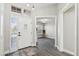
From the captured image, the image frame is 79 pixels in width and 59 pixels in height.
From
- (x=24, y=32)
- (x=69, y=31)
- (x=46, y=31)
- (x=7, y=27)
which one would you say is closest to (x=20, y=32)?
(x=24, y=32)

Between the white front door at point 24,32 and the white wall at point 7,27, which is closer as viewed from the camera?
the white wall at point 7,27

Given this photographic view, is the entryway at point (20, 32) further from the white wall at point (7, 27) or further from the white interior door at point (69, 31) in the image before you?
the white interior door at point (69, 31)

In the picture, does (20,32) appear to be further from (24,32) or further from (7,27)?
(7,27)

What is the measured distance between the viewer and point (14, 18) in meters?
2.03

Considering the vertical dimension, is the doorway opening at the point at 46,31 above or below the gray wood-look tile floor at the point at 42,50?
above

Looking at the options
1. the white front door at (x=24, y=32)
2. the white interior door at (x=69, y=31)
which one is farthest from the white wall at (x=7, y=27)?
the white interior door at (x=69, y=31)

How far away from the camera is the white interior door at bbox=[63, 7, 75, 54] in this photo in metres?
2.04

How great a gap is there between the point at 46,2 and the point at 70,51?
114cm

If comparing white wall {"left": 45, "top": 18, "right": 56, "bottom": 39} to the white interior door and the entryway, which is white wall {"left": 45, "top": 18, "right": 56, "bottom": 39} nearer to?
the white interior door

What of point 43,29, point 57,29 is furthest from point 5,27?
point 57,29

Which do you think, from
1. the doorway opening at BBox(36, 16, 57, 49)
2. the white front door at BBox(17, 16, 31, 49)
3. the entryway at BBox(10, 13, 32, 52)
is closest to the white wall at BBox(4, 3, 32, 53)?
the entryway at BBox(10, 13, 32, 52)

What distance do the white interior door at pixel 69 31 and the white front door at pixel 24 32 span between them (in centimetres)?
81

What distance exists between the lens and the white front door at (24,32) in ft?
6.97

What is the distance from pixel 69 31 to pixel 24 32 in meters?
1.00
